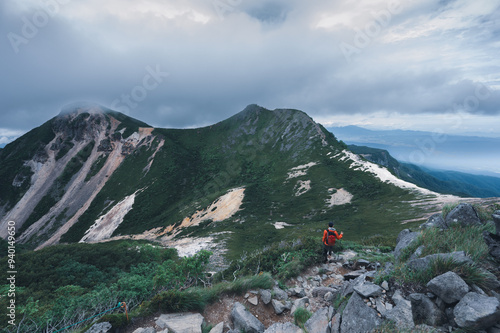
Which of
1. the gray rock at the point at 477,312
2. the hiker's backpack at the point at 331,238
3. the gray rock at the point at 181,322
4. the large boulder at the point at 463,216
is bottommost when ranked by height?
the gray rock at the point at 181,322

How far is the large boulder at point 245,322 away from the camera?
20.7ft

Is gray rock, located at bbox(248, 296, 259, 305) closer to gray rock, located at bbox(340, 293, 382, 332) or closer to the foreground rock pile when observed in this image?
the foreground rock pile

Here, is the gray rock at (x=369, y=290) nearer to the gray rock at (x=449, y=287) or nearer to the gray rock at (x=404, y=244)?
the gray rock at (x=449, y=287)

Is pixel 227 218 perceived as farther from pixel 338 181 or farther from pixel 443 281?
pixel 443 281

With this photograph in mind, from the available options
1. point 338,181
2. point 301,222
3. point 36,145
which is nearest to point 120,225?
point 301,222

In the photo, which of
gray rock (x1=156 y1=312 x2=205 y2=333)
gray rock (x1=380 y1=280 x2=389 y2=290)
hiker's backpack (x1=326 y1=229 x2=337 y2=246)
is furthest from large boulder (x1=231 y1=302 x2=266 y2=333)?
hiker's backpack (x1=326 y1=229 x2=337 y2=246)

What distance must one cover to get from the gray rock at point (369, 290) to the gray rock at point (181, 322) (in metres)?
4.81

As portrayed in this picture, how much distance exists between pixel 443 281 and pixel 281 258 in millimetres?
8780

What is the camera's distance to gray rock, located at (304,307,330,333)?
19.1 feet

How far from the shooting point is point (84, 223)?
8844 centimetres

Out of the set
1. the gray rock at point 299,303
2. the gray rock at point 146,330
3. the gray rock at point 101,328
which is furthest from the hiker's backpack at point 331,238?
the gray rock at point 101,328

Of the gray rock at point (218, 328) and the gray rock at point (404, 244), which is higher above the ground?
the gray rock at point (404, 244)

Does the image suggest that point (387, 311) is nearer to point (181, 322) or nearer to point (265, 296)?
point (265, 296)

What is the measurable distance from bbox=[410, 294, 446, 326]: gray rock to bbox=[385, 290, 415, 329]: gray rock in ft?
0.45
